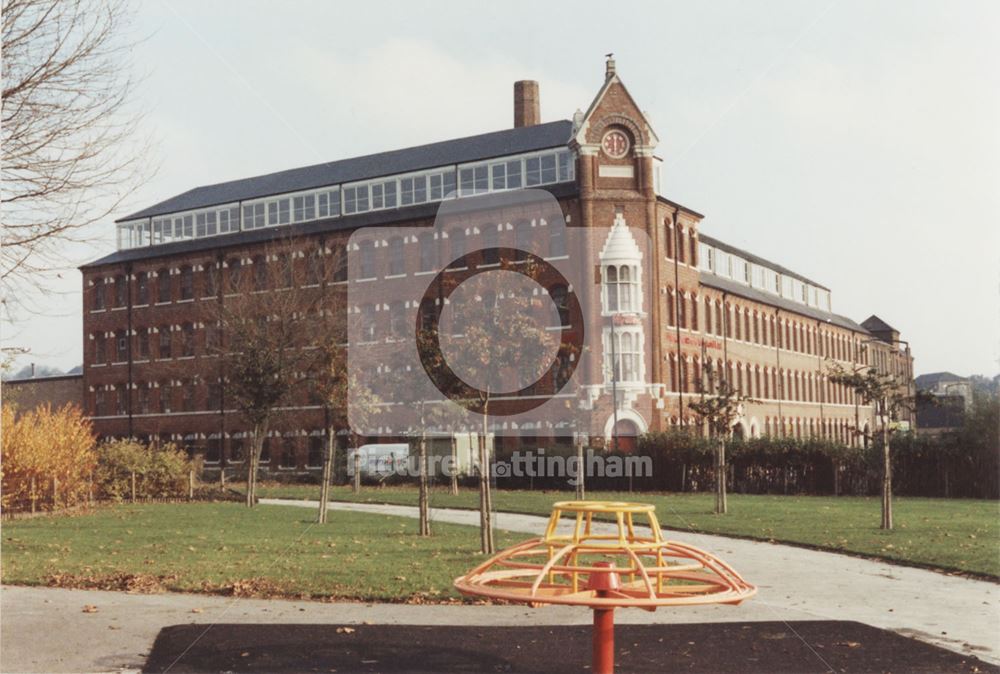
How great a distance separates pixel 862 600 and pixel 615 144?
40.9 meters

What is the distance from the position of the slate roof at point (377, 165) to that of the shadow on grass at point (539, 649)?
150ft

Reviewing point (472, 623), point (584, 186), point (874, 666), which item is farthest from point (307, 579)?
point (584, 186)

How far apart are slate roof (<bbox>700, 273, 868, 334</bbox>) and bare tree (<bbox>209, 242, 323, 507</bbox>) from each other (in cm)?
2268

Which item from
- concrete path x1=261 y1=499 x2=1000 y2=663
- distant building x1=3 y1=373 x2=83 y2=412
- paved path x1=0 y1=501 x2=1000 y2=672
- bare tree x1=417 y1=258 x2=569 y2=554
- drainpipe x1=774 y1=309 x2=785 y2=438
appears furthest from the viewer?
drainpipe x1=774 y1=309 x2=785 y2=438

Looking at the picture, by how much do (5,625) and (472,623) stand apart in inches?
200

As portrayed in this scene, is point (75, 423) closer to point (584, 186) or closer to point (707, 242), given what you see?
point (584, 186)

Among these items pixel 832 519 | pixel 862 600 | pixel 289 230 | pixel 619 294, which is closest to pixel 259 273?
pixel 289 230

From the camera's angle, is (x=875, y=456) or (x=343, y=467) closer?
(x=875, y=456)

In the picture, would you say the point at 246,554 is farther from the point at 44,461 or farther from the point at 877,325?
the point at 877,325

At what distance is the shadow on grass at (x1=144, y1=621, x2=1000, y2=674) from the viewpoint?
9.66 metres

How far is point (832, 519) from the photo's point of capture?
25984 mm

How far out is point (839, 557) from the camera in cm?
1841

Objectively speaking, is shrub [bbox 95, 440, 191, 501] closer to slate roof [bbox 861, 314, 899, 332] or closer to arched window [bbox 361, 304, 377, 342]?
arched window [bbox 361, 304, 377, 342]

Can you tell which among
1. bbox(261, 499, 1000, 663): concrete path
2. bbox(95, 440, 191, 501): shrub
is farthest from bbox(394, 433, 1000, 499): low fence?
bbox(261, 499, 1000, 663): concrete path
